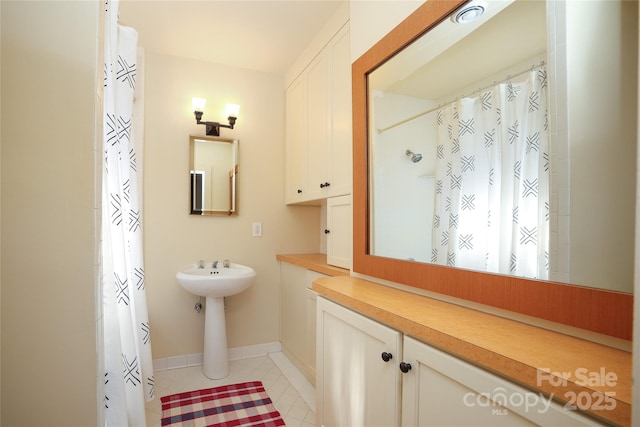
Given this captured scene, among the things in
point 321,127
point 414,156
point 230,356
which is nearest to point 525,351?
point 414,156

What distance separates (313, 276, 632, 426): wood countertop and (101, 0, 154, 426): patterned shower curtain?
0.87 m

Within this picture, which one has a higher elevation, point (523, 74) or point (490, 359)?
point (523, 74)

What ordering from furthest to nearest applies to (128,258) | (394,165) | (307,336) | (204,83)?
(204,83) < (307,336) < (128,258) < (394,165)

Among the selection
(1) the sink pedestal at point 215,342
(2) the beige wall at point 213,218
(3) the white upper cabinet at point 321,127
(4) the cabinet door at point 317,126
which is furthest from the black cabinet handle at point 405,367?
(2) the beige wall at point 213,218

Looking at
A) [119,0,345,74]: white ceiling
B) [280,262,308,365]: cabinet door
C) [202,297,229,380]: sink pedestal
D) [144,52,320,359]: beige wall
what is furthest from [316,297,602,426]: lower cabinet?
[119,0,345,74]: white ceiling

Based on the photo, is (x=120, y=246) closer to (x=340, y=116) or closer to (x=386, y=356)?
(x=386, y=356)

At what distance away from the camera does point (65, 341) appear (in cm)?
48

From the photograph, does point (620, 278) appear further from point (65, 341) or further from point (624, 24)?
point (65, 341)

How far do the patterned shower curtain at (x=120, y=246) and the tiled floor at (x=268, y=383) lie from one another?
671mm

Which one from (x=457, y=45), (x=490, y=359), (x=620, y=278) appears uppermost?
(x=457, y=45)

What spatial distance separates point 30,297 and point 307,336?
6.48 ft

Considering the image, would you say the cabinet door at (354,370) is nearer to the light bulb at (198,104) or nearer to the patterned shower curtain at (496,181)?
the patterned shower curtain at (496,181)

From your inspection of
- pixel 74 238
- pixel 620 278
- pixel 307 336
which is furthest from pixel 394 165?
pixel 307 336

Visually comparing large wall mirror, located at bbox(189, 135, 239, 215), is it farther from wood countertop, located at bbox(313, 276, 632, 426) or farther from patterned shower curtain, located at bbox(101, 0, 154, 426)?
wood countertop, located at bbox(313, 276, 632, 426)
